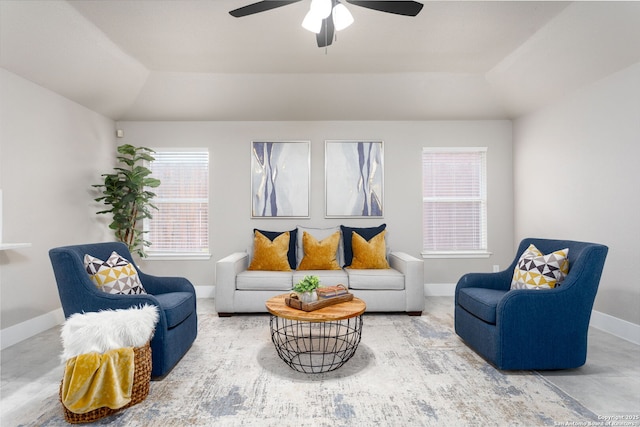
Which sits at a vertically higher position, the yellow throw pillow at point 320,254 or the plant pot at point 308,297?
the yellow throw pillow at point 320,254

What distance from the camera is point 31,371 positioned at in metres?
2.53

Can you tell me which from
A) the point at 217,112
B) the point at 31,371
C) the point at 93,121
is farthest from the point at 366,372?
the point at 93,121

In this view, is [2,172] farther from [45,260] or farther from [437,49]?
[437,49]

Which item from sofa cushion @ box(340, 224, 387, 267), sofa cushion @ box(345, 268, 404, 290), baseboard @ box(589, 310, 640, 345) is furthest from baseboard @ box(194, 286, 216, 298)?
baseboard @ box(589, 310, 640, 345)

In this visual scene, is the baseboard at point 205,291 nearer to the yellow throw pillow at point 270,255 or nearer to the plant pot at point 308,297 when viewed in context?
the yellow throw pillow at point 270,255

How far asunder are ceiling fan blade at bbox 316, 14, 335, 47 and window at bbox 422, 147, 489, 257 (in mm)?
2753

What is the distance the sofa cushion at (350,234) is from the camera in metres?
4.38

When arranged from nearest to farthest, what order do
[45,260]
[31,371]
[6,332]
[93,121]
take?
[31,371], [6,332], [45,260], [93,121]

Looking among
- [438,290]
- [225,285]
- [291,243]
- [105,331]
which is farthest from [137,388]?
[438,290]

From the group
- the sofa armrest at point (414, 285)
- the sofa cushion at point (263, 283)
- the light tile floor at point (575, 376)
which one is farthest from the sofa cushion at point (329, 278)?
the light tile floor at point (575, 376)

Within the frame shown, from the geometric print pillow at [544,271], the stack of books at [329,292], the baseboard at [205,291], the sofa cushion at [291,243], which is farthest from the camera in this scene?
the baseboard at [205,291]

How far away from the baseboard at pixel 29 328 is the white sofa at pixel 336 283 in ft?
5.46

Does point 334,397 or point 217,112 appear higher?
point 217,112

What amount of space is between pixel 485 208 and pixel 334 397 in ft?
12.4
